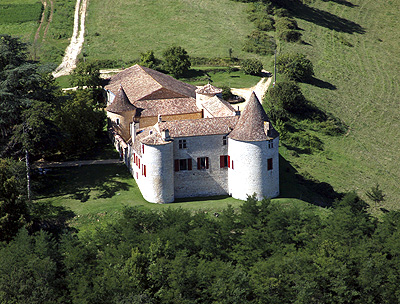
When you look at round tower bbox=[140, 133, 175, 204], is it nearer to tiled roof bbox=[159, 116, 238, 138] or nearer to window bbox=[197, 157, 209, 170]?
tiled roof bbox=[159, 116, 238, 138]

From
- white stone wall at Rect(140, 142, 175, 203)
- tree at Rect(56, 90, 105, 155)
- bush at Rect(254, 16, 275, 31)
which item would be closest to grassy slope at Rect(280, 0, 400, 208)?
bush at Rect(254, 16, 275, 31)

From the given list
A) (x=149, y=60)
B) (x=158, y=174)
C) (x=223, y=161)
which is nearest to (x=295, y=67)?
(x=149, y=60)

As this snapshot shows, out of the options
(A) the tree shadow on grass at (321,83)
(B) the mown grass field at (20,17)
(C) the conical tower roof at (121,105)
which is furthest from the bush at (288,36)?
(C) the conical tower roof at (121,105)

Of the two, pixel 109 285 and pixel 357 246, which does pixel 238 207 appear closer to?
pixel 357 246

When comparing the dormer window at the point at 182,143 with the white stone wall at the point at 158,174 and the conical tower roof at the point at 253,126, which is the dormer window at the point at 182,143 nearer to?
the white stone wall at the point at 158,174

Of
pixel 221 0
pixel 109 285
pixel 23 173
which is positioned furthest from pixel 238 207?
pixel 221 0
